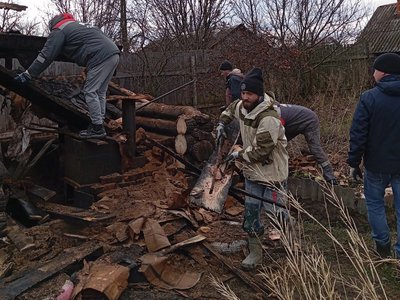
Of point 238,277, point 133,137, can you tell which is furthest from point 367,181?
point 133,137

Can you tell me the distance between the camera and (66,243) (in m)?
4.71

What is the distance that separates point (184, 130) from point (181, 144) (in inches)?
7.8

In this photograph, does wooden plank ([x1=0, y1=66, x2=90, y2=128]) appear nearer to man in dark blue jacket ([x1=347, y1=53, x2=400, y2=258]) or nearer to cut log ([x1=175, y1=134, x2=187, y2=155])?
cut log ([x1=175, y1=134, x2=187, y2=155])

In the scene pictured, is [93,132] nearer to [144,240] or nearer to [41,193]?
[41,193]

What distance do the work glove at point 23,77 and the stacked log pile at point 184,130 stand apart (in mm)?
2019

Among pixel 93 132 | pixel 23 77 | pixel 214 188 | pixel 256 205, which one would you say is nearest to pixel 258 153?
pixel 256 205

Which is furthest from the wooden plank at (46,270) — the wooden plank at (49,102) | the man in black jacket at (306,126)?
the man in black jacket at (306,126)

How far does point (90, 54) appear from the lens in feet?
18.9

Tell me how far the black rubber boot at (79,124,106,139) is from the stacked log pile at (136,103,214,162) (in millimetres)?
1046

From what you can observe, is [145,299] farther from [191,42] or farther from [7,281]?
[191,42]

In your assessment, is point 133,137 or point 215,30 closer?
point 133,137

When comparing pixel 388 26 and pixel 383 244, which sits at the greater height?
pixel 388 26

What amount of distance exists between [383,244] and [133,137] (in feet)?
11.0

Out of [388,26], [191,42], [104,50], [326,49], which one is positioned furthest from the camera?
[388,26]
